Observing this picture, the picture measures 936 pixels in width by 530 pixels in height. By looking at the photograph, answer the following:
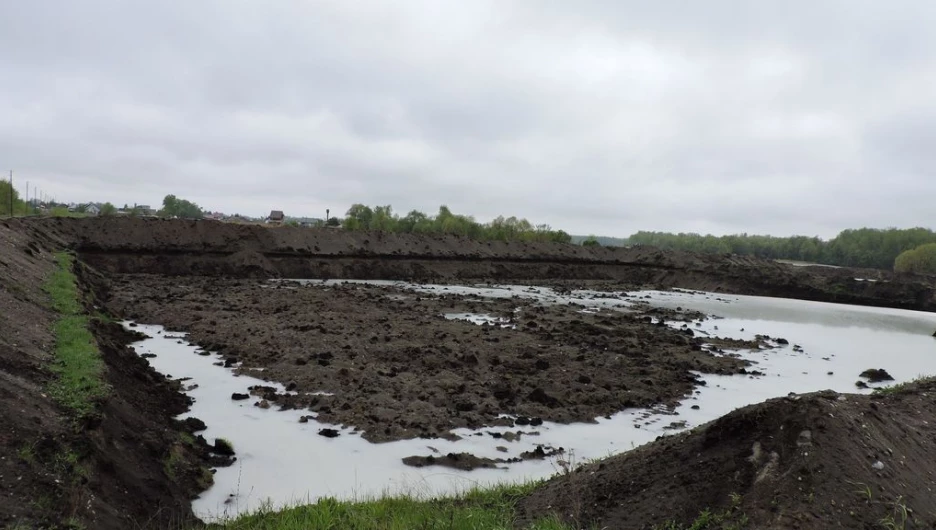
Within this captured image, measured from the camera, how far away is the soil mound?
12.2 ft

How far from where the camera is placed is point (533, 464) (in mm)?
7078

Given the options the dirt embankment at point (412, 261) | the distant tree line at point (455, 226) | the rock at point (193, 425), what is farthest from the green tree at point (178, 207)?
the rock at point (193, 425)

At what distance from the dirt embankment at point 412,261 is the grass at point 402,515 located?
26.7 m

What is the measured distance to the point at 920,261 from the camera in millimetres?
58219

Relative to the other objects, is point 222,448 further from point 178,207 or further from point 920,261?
point 178,207

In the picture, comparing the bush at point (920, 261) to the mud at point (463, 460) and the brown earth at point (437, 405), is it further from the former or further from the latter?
the mud at point (463, 460)

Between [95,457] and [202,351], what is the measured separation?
7.58 metres

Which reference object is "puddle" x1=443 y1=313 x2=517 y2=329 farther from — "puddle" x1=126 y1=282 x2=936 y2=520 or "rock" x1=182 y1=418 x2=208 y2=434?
"rock" x1=182 y1=418 x2=208 y2=434

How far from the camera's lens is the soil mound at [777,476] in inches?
146

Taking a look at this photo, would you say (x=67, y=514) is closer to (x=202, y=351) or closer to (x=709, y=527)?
(x=709, y=527)

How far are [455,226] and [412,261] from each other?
35.7m

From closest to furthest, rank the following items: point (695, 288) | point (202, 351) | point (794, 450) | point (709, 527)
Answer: point (709, 527)
point (794, 450)
point (202, 351)
point (695, 288)

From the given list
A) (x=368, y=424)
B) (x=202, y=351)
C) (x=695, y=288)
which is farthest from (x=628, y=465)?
(x=695, y=288)

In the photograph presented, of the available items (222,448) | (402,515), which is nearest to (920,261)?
(402,515)
